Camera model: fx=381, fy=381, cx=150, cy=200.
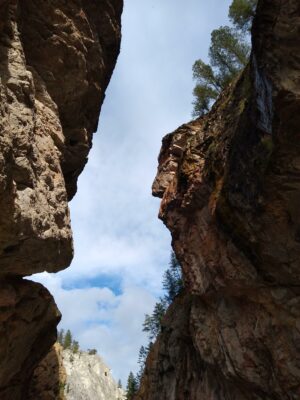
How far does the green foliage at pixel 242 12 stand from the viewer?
91.2 feet

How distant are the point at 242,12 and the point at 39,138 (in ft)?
72.6

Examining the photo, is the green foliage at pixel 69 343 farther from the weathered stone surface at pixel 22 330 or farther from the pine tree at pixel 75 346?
the weathered stone surface at pixel 22 330

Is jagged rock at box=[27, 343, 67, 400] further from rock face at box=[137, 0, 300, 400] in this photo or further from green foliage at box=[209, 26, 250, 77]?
green foliage at box=[209, 26, 250, 77]

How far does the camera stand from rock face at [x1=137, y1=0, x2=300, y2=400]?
13789mm

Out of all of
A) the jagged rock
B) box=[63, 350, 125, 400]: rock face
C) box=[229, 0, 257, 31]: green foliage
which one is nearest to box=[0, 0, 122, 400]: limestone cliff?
the jagged rock

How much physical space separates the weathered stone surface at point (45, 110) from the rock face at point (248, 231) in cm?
671

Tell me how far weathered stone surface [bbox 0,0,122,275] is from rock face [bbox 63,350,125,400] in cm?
10235

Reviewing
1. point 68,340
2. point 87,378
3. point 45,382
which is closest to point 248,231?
point 45,382

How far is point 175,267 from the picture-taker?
135 ft

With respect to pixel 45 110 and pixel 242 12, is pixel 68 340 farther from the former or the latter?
pixel 45 110

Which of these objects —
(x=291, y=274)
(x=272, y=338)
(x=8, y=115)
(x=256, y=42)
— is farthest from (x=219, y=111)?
(x=8, y=115)

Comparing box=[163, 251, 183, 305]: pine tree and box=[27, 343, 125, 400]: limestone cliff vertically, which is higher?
box=[27, 343, 125, 400]: limestone cliff

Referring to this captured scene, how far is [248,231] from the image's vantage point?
1667 cm

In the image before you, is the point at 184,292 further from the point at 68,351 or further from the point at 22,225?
the point at 68,351
